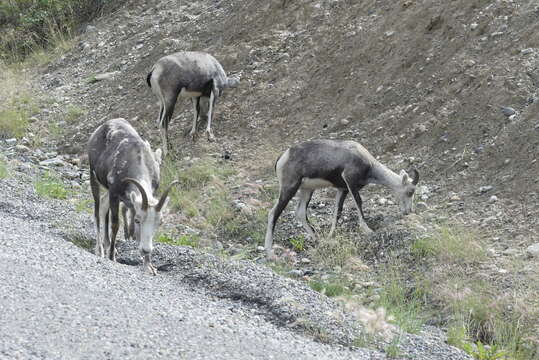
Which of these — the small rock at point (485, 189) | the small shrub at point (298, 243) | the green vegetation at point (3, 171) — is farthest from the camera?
the green vegetation at point (3, 171)

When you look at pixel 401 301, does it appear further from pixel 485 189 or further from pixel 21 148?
pixel 21 148

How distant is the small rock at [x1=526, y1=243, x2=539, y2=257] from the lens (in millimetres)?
9832

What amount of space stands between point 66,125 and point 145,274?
9.12 meters

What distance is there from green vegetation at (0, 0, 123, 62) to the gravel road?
14104 mm

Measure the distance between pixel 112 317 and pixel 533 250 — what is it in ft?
16.9

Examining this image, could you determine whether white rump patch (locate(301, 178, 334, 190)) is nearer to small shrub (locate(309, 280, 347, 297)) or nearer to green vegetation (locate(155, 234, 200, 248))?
green vegetation (locate(155, 234, 200, 248))

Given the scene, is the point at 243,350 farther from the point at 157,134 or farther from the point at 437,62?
the point at 157,134

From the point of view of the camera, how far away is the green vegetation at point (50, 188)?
41.5ft

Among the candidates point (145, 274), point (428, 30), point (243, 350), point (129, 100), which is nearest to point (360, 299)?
point (145, 274)

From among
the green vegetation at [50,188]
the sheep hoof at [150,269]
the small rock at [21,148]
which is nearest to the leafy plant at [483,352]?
Result: the sheep hoof at [150,269]

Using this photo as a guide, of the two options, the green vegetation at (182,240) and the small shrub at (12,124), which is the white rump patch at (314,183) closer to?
the green vegetation at (182,240)

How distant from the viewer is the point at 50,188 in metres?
12.9

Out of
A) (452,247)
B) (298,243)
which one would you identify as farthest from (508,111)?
(298,243)

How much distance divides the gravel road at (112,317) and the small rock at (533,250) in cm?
342
